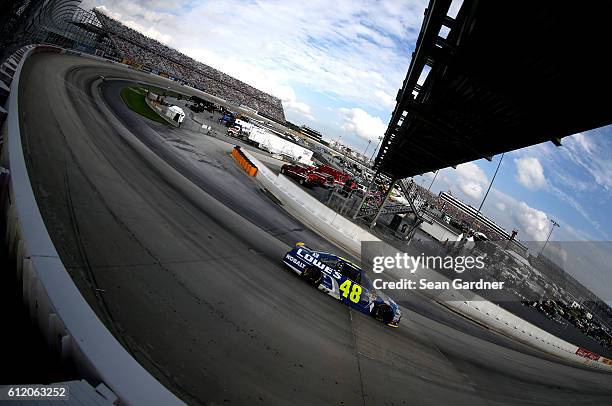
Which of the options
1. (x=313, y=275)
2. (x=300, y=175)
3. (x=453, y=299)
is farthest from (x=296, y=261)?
(x=300, y=175)

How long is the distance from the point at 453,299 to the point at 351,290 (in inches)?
400

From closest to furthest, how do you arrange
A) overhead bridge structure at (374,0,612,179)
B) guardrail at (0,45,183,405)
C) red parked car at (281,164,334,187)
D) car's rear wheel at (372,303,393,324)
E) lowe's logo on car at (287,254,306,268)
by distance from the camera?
guardrail at (0,45,183,405), overhead bridge structure at (374,0,612,179), car's rear wheel at (372,303,393,324), lowe's logo on car at (287,254,306,268), red parked car at (281,164,334,187)

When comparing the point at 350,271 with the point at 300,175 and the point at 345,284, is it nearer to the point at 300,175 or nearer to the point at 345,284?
the point at 345,284

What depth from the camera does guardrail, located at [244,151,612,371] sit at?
17.7m

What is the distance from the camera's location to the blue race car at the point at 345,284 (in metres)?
10.2

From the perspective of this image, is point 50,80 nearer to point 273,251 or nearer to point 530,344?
point 273,251

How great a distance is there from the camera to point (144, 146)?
60.7 feet

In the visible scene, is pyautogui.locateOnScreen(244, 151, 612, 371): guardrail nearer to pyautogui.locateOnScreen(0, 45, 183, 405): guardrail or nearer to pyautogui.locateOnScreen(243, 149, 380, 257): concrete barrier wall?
pyautogui.locateOnScreen(243, 149, 380, 257): concrete barrier wall

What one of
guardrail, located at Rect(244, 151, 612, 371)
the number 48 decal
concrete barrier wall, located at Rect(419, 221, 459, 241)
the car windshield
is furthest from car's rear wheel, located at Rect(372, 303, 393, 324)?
concrete barrier wall, located at Rect(419, 221, 459, 241)

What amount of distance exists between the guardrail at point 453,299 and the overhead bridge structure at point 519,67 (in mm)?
11893

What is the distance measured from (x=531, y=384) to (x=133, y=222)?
1369 centimetres

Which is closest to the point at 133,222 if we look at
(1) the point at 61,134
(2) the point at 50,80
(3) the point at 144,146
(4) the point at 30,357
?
(4) the point at 30,357

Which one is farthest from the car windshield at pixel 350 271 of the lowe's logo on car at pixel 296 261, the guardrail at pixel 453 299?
the guardrail at pixel 453 299

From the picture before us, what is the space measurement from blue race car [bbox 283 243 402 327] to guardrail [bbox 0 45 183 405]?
293 inches
